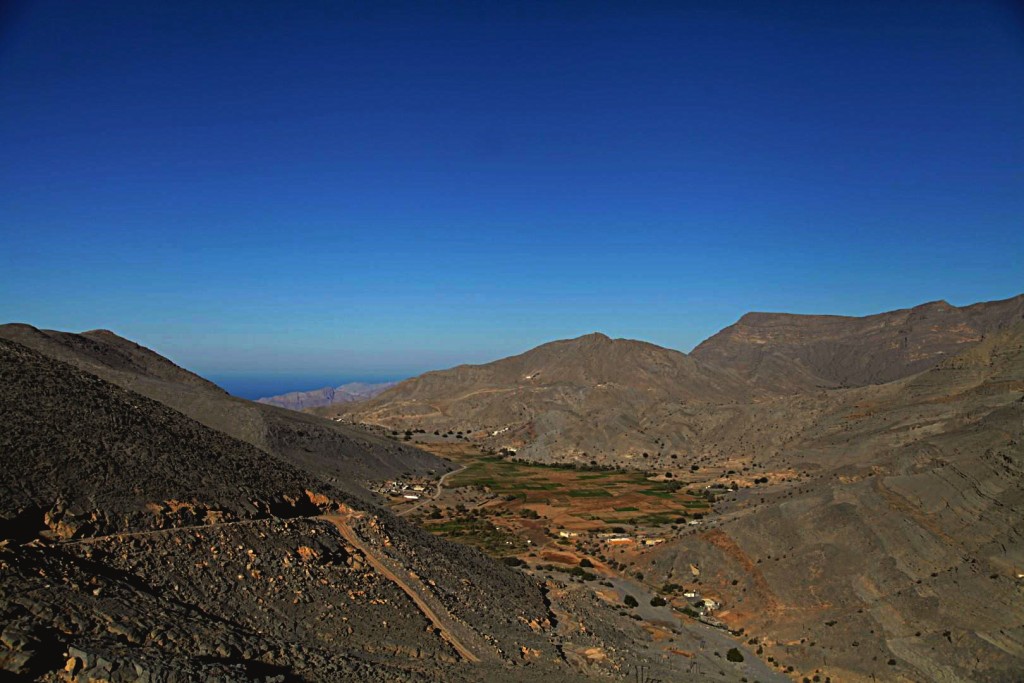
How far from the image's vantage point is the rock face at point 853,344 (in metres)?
149

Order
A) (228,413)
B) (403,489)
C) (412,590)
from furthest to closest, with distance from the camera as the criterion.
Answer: (403,489), (228,413), (412,590)

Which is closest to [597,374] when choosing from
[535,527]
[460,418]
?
[460,418]

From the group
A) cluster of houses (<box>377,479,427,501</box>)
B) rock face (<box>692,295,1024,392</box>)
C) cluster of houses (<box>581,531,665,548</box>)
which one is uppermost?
rock face (<box>692,295,1024,392</box>)

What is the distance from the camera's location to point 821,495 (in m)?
40.3

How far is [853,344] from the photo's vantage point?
6663 inches

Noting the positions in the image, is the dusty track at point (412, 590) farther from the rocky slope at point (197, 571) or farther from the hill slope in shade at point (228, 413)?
the hill slope in shade at point (228, 413)

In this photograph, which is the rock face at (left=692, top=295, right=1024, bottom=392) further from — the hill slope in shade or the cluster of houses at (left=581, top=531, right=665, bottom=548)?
the cluster of houses at (left=581, top=531, right=665, bottom=548)

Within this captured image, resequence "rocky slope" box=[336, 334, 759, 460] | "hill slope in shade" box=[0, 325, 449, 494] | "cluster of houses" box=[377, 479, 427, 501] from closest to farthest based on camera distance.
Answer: "hill slope in shade" box=[0, 325, 449, 494] → "cluster of houses" box=[377, 479, 427, 501] → "rocky slope" box=[336, 334, 759, 460]

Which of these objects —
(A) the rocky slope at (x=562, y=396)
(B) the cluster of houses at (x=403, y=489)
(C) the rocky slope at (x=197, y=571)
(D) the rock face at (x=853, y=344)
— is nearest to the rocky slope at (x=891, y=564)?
(C) the rocky slope at (x=197, y=571)

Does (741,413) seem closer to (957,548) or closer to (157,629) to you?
(957,548)

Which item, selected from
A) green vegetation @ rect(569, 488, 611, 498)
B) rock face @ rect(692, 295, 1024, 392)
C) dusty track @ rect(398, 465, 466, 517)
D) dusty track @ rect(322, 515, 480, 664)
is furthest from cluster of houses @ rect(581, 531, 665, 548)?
rock face @ rect(692, 295, 1024, 392)

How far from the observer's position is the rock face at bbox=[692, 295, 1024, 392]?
149 metres

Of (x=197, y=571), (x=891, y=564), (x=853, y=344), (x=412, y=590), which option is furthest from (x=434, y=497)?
(x=853, y=344)

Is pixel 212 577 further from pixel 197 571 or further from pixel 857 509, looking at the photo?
pixel 857 509
